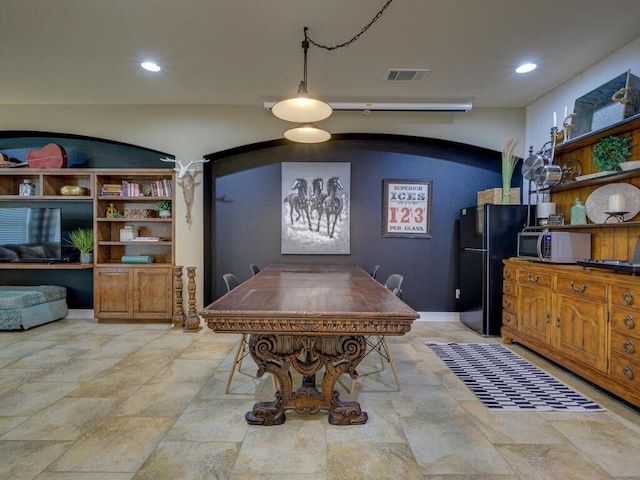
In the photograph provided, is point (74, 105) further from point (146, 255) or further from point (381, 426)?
point (381, 426)

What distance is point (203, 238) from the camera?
4535mm

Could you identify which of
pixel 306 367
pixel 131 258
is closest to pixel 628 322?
pixel 306 367

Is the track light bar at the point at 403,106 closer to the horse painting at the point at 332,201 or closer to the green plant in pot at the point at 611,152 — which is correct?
the horse painting at the point at 332,201

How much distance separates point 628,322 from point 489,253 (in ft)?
5.43

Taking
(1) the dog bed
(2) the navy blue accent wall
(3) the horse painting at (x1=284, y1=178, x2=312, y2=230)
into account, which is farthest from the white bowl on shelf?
(1) the dog bed

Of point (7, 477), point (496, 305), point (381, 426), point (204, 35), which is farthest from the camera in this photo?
point (496, 305)

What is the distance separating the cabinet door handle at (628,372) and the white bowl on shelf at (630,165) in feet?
5.03

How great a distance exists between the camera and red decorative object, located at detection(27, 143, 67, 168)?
4406 millimetres

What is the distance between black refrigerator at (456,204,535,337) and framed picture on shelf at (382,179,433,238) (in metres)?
0.63

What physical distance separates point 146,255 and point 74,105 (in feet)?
7.37

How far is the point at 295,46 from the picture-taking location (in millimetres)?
3025

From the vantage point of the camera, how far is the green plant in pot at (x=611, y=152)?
2.87 metres

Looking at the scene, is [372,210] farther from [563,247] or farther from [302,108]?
[302,108]

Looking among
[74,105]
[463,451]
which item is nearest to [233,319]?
[463,451]
